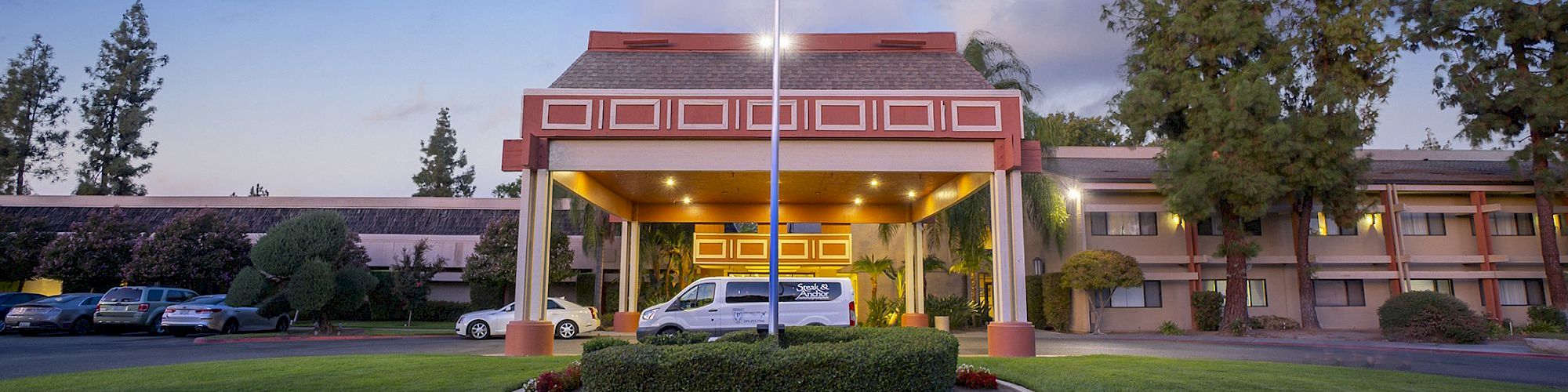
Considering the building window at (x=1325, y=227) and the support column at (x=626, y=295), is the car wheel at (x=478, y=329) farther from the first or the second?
the building window at (x=1325, y=227)

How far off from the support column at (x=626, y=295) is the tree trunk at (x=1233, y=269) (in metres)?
16.5

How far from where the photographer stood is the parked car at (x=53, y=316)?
24.0 meters

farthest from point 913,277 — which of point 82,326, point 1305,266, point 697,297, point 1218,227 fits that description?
point 82,326

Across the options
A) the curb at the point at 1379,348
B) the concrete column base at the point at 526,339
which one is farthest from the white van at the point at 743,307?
the curb at the point at 1379,348

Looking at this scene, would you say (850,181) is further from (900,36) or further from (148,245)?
(148,245)

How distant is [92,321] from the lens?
25.2 metres

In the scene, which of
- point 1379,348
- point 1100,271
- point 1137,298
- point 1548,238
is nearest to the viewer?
point 1379,348

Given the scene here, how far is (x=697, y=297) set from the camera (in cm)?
1923

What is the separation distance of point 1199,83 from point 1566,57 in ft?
Answer: 31.1

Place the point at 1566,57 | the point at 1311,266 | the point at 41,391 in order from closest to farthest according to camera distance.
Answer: the point at 41,391, the point at 1566,57, the point at 1311,266

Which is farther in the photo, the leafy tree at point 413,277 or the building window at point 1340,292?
the leafy tree at point 413,277

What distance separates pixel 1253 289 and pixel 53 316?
34099 millimetres

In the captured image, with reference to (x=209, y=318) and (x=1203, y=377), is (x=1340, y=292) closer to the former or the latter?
(x=1203, y=377)

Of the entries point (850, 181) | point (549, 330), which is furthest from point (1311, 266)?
point (549, 330)
